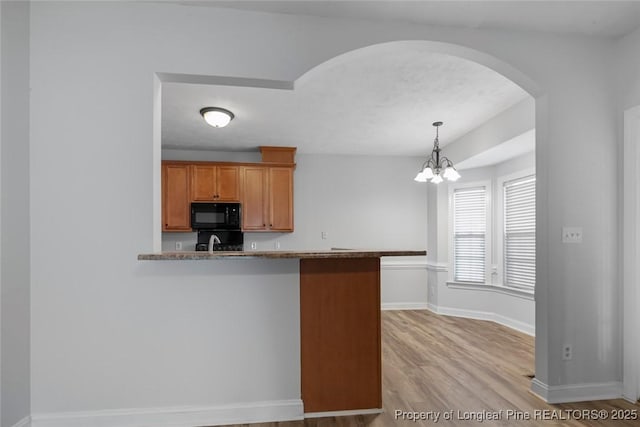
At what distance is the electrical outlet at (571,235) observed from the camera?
247 cm

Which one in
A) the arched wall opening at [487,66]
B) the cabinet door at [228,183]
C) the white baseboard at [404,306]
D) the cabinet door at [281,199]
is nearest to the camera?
the arched wall opening at [487,66]

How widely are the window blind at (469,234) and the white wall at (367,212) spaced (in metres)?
0.58

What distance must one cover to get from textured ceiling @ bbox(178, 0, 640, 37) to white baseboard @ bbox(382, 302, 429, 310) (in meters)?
4.27

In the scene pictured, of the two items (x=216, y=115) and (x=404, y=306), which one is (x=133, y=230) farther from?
(x=404, y=306)

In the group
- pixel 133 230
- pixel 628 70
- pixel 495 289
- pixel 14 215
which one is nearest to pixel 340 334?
pixel 133 230

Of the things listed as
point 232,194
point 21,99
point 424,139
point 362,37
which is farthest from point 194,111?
point 424,139

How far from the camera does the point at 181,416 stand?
82.4 inches

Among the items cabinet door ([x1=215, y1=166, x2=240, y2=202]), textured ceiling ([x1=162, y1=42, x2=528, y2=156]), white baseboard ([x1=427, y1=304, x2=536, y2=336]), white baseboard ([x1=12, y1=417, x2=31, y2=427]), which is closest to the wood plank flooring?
white baseboard ([x1=427, y1=304, x2=536, y2=336])

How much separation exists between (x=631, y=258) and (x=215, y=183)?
4455 millimetres

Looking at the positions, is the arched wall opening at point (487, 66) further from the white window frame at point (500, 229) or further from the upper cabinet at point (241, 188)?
the upper cabinet at point (241, 188)

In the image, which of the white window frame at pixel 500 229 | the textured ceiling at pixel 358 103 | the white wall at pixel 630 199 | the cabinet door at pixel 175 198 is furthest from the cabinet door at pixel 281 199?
the white wall at pixel 630 199

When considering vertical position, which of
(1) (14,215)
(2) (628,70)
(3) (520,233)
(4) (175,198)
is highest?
(2) (628,70)

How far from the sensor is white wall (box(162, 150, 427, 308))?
5.55 metres

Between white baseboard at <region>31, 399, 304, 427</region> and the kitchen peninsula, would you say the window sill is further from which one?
white baseboard at <region>31, 399, 304, 427</region>
